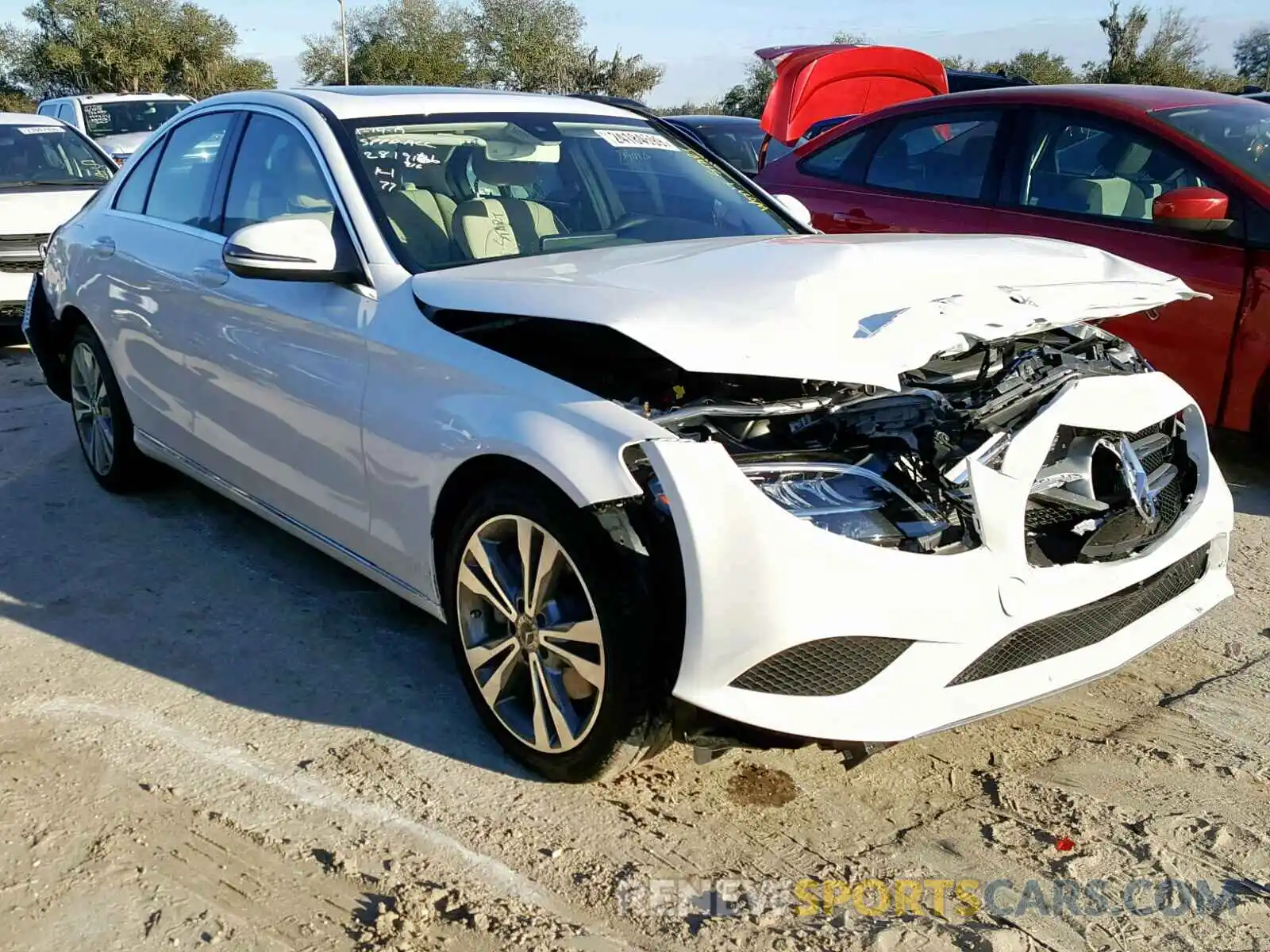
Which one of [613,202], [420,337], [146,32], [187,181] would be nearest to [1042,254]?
[613,202]

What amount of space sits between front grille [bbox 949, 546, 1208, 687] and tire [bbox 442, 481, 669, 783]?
2.35 feet

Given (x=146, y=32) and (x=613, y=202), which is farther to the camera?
(x=146, y=32)

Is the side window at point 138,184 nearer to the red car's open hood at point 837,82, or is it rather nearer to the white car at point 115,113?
the red car's open hood at point 837,82

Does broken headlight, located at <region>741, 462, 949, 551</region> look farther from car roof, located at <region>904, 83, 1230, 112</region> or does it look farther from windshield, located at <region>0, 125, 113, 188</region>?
windshield, located at <region>0, 125, 113, 188</region>

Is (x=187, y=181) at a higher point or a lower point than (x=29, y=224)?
higher

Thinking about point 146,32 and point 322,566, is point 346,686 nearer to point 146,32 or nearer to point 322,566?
point 322,566

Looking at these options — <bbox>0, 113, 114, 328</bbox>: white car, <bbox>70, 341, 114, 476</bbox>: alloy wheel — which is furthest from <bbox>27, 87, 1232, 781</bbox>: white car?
<bbox>0, 113, 114, 328</bbox>: white car

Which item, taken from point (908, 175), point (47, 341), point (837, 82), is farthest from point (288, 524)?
point (837, 82)

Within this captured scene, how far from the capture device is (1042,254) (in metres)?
3.41

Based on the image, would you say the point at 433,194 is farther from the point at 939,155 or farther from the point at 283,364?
the point at 939,155

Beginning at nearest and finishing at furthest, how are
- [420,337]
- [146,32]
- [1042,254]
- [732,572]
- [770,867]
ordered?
[732,572], [770,867], [420,337], [1042,254], [146,32]

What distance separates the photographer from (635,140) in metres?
4.36

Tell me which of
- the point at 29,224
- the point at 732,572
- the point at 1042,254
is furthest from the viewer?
the point at 29,224

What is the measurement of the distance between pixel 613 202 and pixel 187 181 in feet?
5.48
